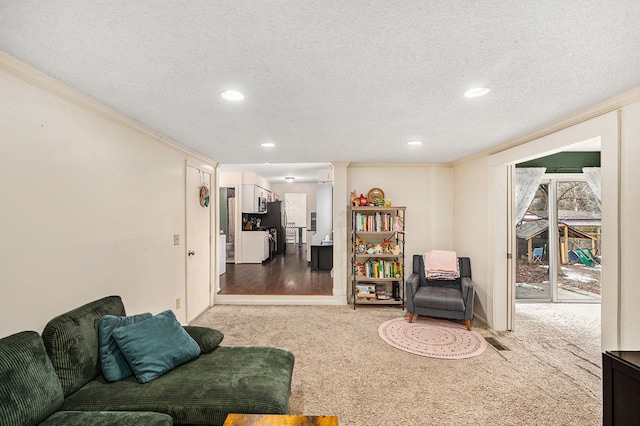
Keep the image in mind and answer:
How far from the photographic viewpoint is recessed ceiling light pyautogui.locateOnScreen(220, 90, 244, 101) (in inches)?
82.6

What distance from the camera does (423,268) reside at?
176 inches

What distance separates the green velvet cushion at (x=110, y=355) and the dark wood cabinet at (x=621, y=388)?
9.47ft

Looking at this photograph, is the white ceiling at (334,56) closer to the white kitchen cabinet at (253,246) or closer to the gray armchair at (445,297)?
the gray armchair at (445,297)

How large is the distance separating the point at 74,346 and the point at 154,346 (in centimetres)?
44

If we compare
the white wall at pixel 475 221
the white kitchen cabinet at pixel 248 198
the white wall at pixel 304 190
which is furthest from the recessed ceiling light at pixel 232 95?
the white wall at pixel 304 190

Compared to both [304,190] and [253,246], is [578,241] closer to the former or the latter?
[253,246]

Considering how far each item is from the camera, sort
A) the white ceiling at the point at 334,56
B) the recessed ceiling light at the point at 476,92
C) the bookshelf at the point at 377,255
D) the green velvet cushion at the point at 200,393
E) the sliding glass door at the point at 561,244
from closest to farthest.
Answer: the white ceiling at the point at 334,56 → the green velvet cushion at the point at 200,393 → the recessed ceiling light at the point at 476,92 → the bookshelf at the point at 377,255 → the sliding glass door at the point at 561,244

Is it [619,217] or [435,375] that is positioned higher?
[619,217]

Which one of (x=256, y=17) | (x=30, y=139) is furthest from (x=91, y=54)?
(x=256, y=17)

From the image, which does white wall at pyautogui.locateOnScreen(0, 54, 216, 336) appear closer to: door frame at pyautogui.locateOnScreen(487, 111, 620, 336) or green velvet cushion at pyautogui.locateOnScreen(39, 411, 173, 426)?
green velvet cushion at pyautogui.locateOnScreen(39, 411, 173, 426)

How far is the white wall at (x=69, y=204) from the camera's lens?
1.72 m

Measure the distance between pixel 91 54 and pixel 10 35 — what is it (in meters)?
0.31

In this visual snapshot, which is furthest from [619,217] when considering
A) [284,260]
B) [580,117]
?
[284,260]

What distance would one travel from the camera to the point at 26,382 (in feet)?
4.77
